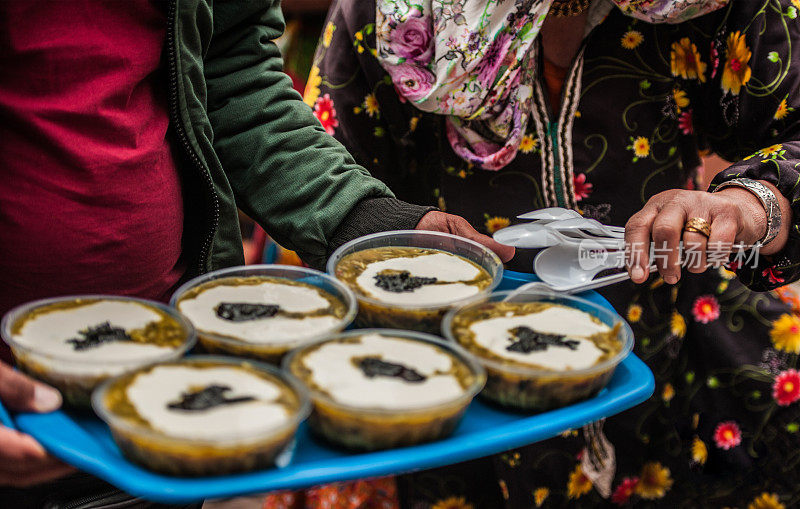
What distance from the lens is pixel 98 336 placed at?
84 cm

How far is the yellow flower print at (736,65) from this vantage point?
133cm

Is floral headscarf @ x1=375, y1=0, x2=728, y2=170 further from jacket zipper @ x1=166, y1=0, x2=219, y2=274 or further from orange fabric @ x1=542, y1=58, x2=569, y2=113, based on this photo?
jacket zipper @ x1=166, y1=0, x2=219, y2=274

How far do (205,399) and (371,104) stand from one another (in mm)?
956

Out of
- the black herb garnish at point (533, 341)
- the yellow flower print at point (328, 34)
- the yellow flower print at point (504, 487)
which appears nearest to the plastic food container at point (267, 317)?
the black herb garnish at point (533, 341)

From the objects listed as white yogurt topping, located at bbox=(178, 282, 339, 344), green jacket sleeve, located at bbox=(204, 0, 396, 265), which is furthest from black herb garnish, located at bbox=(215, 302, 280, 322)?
green jacket sleeve, located at bbox=(204, 0, 396, 265)

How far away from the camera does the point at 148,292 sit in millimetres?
1032

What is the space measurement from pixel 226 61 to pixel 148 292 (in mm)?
430

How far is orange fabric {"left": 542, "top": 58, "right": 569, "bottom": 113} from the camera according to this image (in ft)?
4.77

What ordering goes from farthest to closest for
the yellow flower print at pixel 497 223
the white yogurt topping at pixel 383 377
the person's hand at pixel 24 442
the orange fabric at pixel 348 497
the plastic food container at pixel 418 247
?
the orange fabric at pixel 348 497, the yellow flower print at pixel 497 223, the plastic food container at pixel 418 247, the white yogurt topping at pixel 383 377, the person's hand at pixel 24 442

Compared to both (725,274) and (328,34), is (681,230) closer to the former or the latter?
(725,274)

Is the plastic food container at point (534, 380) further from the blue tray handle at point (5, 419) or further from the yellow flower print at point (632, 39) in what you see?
the yellow flower print at point (632, 39)

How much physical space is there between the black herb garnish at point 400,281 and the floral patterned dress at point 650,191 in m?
0.35

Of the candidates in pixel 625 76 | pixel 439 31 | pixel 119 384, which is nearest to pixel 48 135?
pixel 119 384

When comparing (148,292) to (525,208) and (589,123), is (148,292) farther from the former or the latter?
(589,123)
